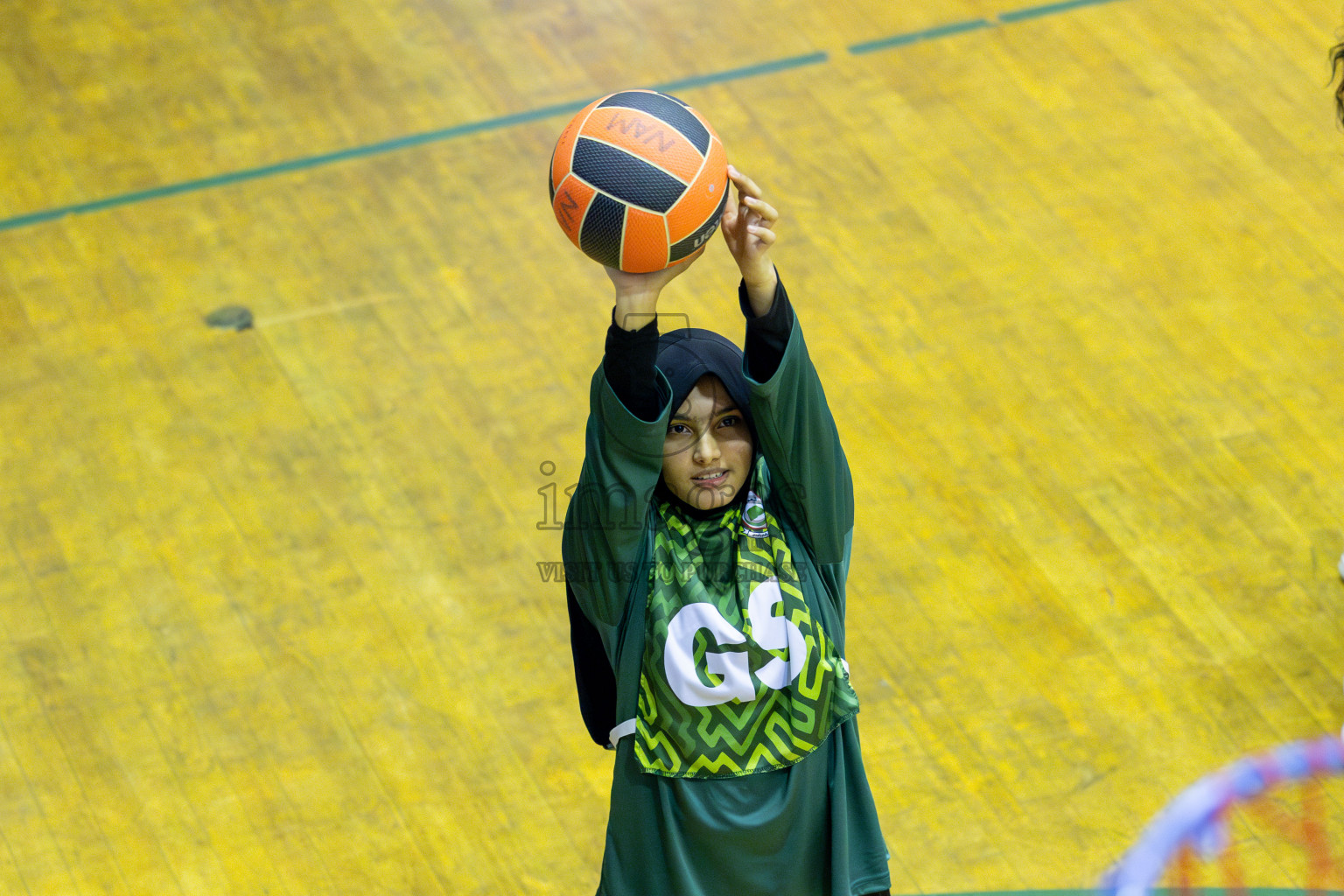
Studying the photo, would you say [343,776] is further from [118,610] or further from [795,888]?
[795,888]

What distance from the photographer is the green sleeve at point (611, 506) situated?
2555mm

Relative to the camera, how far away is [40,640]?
440 centimetres

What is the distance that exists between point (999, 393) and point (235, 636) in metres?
2.47

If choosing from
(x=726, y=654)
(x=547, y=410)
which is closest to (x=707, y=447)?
(x=726, y=654)

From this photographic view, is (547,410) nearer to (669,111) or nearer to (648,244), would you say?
(669,111)

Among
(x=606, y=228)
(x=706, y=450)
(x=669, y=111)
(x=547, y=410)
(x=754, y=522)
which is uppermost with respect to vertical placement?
(x=669, y=111)

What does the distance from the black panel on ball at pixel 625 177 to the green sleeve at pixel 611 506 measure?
31 cm

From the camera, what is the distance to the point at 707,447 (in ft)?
8.82

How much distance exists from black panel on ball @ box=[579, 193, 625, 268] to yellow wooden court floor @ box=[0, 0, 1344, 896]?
1.83 m

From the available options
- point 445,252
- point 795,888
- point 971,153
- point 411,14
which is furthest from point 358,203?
point 795,888

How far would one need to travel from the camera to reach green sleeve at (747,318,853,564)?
8.49 feet

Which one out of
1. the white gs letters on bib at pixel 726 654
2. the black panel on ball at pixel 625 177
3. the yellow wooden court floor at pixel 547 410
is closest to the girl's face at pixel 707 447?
the white gs letters on bib at pixel 726 654

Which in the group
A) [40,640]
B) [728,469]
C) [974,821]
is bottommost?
[40,640]

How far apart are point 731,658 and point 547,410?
2.41 metres
